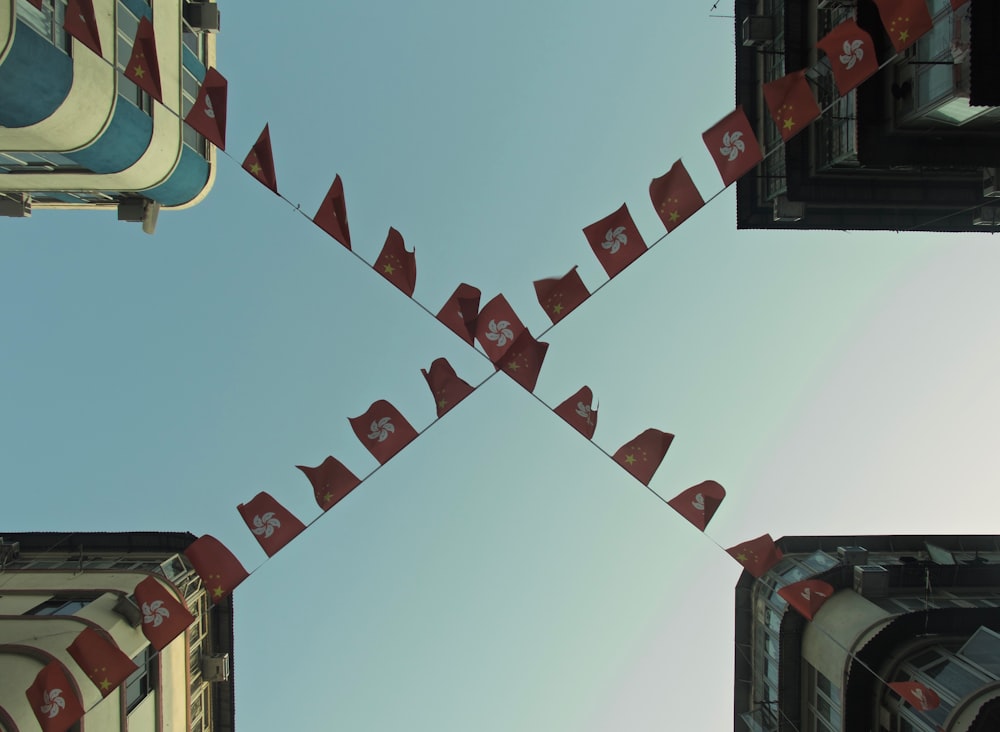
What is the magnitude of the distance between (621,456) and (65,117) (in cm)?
1831

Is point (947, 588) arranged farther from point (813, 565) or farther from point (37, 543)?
point (37, 543)

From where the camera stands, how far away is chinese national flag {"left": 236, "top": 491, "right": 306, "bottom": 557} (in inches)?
524

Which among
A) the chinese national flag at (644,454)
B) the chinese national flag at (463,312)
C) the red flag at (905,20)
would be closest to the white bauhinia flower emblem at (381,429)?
the chinese national flag at (463,312)

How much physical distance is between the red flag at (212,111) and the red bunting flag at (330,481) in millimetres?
6916

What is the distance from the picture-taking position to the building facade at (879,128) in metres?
14.8

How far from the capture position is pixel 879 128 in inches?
685

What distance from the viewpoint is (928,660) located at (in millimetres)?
17750

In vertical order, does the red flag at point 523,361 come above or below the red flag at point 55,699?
above

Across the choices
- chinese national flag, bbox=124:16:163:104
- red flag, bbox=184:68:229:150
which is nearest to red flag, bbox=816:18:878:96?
red flag, bbox=184:68:229:150

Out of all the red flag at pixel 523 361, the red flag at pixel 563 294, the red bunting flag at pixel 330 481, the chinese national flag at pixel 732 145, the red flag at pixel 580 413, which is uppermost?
the chinese national flag at pixel 732 145

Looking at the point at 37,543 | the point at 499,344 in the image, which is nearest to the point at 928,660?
the point at 499,344

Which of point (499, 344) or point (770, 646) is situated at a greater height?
point (499, 344)

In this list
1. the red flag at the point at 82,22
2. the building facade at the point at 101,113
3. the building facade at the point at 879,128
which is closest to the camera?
the red flag at the point at 82,22

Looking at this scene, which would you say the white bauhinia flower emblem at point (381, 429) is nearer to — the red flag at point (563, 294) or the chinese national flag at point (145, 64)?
the red flag at point (563, 294)
